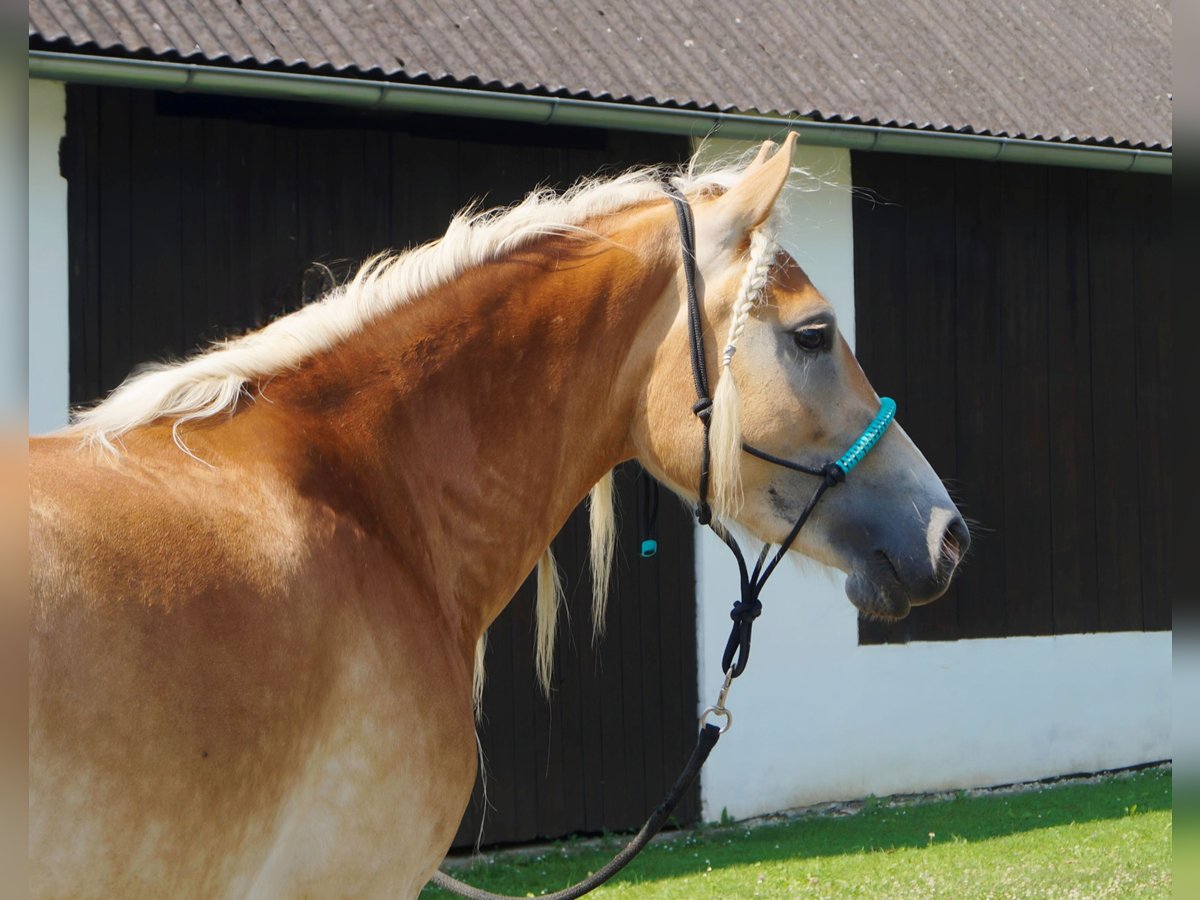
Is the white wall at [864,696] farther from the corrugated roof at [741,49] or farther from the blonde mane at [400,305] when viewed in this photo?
the blonde mane at [400,305]

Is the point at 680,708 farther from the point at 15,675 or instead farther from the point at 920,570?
the point at 15,675

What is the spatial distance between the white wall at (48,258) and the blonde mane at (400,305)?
292 centimetres

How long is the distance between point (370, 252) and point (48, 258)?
1.51 meters

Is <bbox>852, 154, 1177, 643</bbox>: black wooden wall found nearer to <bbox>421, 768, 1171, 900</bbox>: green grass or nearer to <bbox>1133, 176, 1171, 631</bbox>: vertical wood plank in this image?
<bbox>1133, 176, 1171, 631</bbox>: vertical wood plank

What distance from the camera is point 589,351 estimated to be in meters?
2.72

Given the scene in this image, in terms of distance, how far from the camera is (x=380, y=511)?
8.02ft

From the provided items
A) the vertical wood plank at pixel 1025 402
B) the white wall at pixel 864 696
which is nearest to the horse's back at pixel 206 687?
the white wall at pixel 864 696

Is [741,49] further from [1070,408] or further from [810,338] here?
[810,338]

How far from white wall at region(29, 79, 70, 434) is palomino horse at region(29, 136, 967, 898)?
125 inches

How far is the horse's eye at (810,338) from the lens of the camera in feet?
8.80

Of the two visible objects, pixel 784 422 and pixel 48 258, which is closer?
pixel 784 422

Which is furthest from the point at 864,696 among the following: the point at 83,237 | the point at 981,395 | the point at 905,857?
the point at 83,237

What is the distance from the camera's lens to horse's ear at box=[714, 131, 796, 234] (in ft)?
8.61

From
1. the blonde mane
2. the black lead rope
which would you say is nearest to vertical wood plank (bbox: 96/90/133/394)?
the blonde mane
